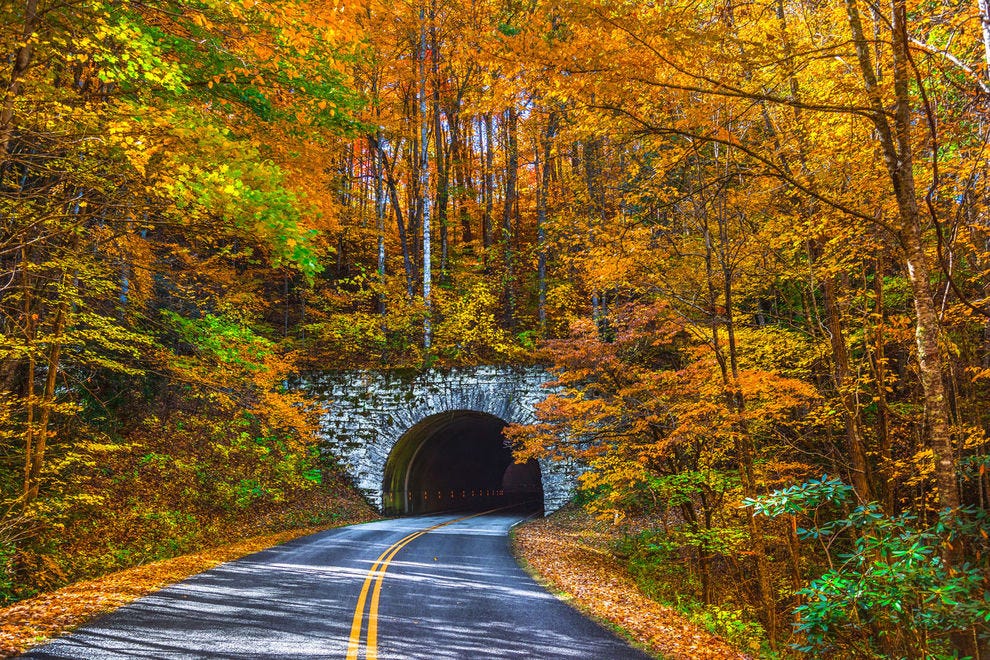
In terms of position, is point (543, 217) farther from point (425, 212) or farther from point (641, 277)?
point (641, 277)

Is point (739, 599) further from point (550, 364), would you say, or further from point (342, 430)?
point (342, 430)

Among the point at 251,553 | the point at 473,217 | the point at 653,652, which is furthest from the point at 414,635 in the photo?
the point at 473,217

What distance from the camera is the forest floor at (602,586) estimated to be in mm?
6293

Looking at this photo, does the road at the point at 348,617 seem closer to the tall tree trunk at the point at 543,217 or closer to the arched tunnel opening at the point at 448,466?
the arched tunnel opening at the point at 448,466

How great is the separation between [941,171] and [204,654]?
9.80 m

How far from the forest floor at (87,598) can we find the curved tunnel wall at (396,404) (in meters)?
7.64

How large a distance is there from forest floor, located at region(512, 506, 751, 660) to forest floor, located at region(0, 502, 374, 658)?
19.5 feet

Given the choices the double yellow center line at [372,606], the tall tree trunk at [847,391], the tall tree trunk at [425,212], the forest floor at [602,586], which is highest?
the tall tree trunk at [425,212]

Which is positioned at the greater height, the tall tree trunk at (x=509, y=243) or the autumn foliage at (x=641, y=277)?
the tall tree trunk at (x=509, y=243)

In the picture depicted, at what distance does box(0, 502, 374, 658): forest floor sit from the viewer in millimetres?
5938

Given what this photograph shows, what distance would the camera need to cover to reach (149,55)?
554 centimetres

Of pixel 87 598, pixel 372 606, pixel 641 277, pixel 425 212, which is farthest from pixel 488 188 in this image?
pixel 87 598

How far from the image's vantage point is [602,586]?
30.5 ft

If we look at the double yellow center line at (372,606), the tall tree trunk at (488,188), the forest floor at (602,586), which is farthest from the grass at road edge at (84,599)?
the tall tree trunk at (488,188)
